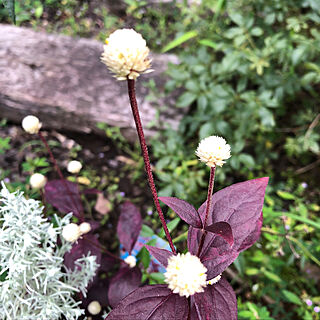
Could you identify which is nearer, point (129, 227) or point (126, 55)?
point (126, 55)

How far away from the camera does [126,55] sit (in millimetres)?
556

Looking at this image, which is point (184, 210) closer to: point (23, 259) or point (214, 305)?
point (214, 305)

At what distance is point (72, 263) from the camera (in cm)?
113

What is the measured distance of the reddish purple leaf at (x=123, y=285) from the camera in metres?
1.08

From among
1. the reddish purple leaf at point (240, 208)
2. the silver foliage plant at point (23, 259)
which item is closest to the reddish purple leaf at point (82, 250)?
the silver foliage plant at point (23, 259)

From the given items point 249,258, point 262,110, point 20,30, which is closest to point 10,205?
point 249,258

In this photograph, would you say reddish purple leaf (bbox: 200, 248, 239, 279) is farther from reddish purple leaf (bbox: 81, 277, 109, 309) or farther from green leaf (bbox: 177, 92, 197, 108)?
green leaf (bbox: 177, 92, 197, 108)

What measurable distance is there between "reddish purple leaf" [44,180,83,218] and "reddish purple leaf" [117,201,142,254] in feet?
0.56

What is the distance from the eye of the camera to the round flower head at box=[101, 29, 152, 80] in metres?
0.56

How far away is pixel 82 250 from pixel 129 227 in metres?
0.20

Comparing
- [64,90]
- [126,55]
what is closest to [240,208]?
[126,55]

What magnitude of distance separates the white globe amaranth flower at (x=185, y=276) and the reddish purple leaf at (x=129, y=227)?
0.66 m

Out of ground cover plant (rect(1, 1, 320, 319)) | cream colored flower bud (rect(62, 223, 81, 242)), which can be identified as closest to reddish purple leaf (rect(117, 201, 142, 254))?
ground cover plant (rect(1, 1, 320, 319))

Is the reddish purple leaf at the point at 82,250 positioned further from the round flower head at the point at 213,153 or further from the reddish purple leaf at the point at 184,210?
the round flower head at the point at 213,153
